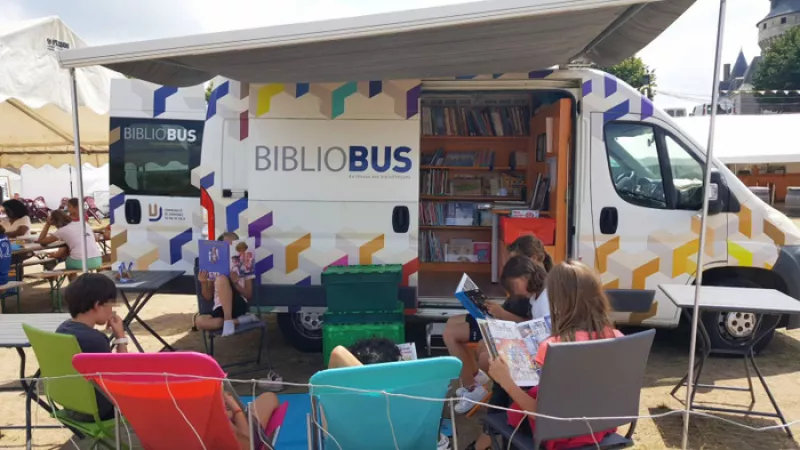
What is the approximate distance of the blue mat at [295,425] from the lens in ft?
11.5

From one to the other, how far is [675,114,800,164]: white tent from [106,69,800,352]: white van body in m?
12.8

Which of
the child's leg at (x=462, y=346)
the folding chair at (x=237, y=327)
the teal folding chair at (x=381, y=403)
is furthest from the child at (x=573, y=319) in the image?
the folding chair at (x=237, y=327)

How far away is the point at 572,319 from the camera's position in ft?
7.86

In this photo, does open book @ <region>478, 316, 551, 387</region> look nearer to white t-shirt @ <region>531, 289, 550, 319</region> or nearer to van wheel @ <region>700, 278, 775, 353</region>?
white t-shirt @ <region>531, 289, 550, 319</region>

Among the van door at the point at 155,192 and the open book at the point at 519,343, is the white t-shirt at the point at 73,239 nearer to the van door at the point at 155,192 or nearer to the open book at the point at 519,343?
the van door at the point at 155,192

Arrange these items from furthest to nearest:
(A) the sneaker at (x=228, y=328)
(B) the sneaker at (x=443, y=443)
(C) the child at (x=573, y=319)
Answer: (A) the sneaker at (x=228, y=328), (B) the sneaker at (x=443, y=443), (C) the child at (x=573, y=319)

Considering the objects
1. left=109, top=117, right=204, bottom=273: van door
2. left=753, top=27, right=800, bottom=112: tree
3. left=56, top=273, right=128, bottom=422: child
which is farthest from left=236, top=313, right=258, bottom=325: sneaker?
left=753, top=27, right=800, bottom=112: tree

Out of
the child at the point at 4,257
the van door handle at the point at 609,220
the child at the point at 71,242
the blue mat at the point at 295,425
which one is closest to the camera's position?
the blue mat at the point at 295,425

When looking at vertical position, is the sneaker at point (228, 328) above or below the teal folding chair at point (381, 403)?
below

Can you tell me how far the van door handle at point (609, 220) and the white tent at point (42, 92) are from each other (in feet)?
17.2

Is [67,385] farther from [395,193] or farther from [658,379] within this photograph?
[658,379]

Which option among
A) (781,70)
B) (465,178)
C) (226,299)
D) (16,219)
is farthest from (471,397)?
(781,70)

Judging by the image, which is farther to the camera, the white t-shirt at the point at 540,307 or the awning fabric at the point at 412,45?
the white t-shirt at the point at 540,307

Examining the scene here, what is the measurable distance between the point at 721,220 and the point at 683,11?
2.22 metres
